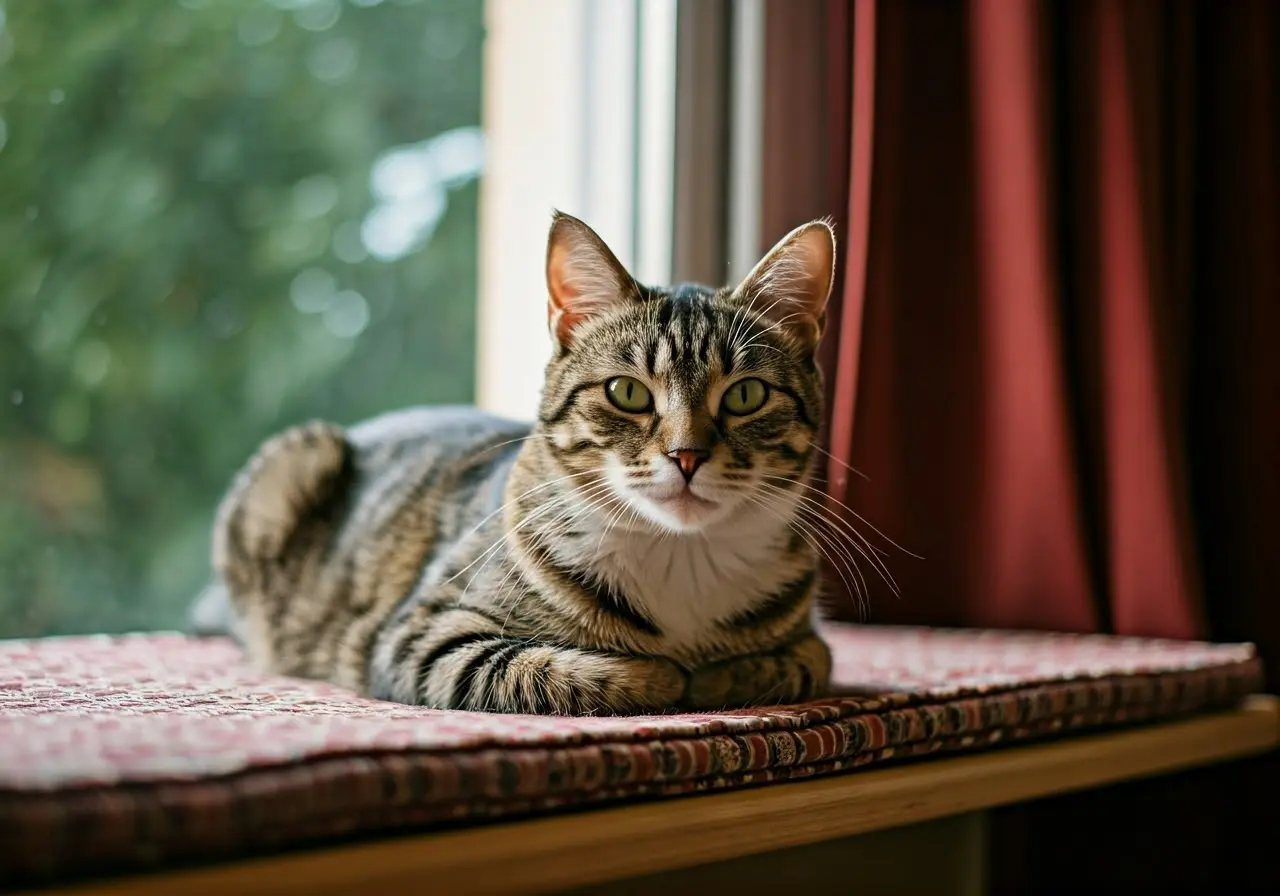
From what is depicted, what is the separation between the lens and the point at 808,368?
1.32 m

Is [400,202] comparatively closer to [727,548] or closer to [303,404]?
[303,404]

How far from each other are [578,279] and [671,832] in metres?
0.61

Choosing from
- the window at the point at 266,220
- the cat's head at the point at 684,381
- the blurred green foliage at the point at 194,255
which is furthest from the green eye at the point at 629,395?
the blurred green foliage at the point at 194,255

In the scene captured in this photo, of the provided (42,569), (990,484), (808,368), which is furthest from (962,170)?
(42,569)

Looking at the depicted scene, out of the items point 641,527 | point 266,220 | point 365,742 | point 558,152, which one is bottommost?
point 365,742

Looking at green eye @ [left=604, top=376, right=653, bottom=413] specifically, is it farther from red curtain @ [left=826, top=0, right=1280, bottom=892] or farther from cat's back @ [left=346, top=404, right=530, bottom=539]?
red curtain @ [left=826, top=0, right=1280, bottom=892]

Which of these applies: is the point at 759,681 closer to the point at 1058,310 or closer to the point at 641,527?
the point at 641,527

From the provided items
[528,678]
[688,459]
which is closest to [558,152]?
[688,459]

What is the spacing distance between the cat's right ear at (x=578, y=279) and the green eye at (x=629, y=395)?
0.11 meters

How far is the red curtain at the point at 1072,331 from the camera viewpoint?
1.82 metres

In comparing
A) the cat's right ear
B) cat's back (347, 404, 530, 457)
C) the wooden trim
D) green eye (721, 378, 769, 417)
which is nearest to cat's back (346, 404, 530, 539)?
cat's back (347, 404, 530, 457)

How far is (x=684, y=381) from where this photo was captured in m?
1.19

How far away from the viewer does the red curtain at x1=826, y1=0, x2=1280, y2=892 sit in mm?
1819

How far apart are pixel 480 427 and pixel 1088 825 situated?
125 cm
